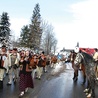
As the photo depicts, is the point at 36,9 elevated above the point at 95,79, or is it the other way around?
the point at 36,9

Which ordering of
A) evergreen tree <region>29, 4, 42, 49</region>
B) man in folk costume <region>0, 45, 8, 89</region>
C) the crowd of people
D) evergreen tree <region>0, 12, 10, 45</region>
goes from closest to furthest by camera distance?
the crowd of people, man in folk costume <region>0, 45, 8, 89</region>, evergreen tree <region>0, 12, 10, 45</region>, evergreen tree <region>29, 4, 42, 49</region>

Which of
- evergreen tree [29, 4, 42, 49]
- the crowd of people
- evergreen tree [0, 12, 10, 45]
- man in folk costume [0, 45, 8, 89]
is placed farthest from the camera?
evergreen tree [29, 4, 42, 49]

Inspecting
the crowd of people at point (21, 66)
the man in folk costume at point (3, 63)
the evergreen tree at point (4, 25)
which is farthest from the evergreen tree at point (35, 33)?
the man in folk costume at point (3, 63)

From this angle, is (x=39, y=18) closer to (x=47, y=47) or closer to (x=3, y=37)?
(x=47, y=47)

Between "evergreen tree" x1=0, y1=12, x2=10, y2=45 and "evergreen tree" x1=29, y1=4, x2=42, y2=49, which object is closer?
"evergreen tree" x1=0, y1=12, x2=10, y2=45

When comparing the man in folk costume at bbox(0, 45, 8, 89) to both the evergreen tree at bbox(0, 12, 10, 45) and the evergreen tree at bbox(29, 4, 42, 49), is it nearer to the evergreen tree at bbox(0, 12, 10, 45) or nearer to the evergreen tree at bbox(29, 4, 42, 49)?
the evergreen tree at bbox(0, 12, 10, 45)

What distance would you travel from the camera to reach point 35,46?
84688 millimetres

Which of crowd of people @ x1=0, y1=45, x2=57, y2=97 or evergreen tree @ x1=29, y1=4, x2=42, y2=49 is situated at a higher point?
evergreen tree @ x1=29, y1=4, x2=42, y2=49

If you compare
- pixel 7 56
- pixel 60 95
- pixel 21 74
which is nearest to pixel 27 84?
pixel 21 74

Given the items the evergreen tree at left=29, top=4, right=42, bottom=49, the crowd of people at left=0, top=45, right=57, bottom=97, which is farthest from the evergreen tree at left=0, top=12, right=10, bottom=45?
the crowd of people at left=0, top=45, right=57, bottom=97

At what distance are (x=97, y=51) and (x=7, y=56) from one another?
4306 mm

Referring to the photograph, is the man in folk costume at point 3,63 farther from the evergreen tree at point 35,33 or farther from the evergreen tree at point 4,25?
the evergreen tree at point 35,33

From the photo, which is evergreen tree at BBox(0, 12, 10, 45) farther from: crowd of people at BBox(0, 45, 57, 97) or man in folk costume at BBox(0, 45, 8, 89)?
man in folk costume at BBox(0, 45, 8, 89)

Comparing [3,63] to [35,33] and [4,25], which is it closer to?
[4,25]
